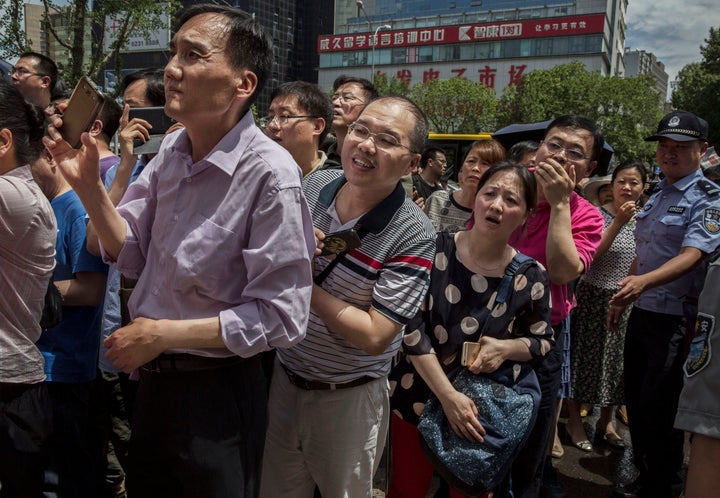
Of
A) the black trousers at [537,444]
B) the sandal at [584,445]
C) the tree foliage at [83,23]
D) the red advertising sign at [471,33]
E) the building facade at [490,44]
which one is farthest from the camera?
the building facade at [490,44]

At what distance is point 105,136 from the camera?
117 inches

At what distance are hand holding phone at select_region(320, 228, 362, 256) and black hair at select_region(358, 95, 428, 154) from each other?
443 mm

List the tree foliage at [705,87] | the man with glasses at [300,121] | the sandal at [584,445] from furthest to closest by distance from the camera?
the tree foliage at [705,87] < the sandal at [584,445] < the man with glasses at [300,121]

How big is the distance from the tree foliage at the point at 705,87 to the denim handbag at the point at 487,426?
26.3 m

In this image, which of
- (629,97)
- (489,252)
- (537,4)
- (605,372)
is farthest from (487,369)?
(537,4)

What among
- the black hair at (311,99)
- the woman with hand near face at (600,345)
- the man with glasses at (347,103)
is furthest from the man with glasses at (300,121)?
the woman with hand near face at (600,345)

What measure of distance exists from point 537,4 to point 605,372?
210 feet

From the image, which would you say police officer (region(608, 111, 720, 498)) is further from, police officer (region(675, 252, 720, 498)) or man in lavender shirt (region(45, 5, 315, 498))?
man in lavender shirt (region(45, 5, 315, 498))

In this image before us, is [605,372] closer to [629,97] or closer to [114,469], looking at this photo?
[114,469]

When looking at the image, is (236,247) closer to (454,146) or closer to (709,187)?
(709,187)

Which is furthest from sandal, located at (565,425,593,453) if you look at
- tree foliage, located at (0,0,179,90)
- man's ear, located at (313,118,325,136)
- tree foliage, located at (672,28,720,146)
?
tree foliage, located at (672,28,720,146)

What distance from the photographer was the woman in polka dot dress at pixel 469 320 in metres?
2.21

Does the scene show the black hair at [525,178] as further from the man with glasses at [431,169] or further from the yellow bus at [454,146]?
the yellow bus at [454,146]

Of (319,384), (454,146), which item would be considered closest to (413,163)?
(319,384)
